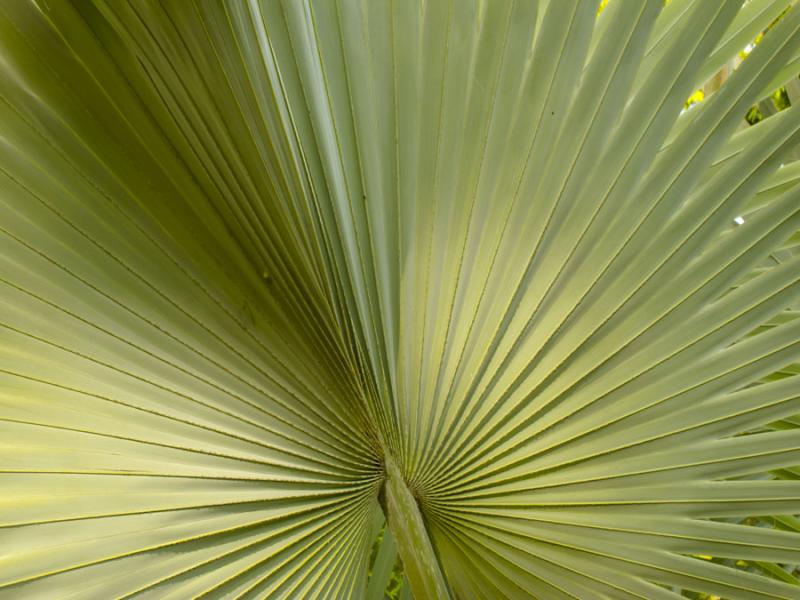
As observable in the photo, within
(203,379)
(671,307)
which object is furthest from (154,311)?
(671,307)

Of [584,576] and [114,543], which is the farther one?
[584,576]

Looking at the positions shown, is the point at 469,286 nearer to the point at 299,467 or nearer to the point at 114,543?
the point at 299,467

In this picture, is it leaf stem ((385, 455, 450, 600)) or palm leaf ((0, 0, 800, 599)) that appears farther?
leaf stem ((385, 455, 450, 600))

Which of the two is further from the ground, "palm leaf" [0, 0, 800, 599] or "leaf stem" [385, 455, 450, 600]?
"palm leaf" [0, 0, 800, 599]

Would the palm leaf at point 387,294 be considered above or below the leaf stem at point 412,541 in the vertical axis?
above

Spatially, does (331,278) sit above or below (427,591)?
above

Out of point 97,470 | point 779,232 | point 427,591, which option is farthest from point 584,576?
point 97,470

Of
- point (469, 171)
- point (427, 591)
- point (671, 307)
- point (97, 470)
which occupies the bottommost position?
point (427, 591)

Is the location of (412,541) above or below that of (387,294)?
below

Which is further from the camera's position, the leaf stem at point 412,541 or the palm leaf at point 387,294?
the leaf stem at point 412,541
